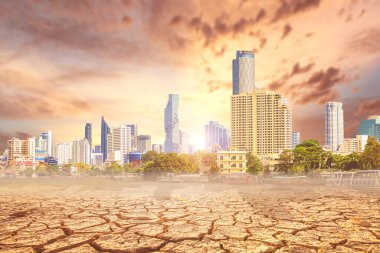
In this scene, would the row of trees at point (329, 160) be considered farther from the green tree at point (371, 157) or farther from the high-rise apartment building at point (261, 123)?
the high-rise apartment building at point (261, 123)

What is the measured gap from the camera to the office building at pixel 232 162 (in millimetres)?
53812

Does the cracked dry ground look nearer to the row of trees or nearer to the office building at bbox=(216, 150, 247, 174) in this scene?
the row of trees

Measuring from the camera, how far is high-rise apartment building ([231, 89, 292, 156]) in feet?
354

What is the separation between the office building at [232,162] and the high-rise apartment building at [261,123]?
52.7m

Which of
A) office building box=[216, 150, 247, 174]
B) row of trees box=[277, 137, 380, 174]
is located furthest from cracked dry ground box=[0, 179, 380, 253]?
office building box=[216, 150, 247, 174]

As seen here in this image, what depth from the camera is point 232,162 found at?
54.2 meters

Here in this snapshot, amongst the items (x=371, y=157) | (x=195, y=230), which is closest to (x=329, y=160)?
(x=371, y=157)

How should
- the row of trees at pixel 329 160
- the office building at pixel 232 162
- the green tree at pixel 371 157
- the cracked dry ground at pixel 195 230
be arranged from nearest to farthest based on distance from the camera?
the cracked dry ground at pixel 195 230 < the green tree at pixel 371 157 < the row of trees at pixel 329 160 < the office building at pixel 232 162

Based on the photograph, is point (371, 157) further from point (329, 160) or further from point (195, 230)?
point (195, 230)

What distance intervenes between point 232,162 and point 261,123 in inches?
2302

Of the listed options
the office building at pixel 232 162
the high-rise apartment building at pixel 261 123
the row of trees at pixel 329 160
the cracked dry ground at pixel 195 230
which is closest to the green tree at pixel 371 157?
the row of trees at pixel 329 160

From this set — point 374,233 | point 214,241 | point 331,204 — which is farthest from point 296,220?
point 331,204

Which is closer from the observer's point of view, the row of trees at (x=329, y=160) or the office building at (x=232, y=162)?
the row of trees at (x=329, y=160)

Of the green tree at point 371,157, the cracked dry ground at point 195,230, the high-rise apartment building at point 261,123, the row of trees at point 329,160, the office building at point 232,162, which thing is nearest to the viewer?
the cracked dry ground at point 195,230
